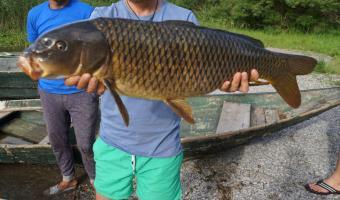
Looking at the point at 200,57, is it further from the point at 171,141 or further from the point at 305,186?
the point at 305,186

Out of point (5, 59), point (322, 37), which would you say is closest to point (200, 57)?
point (5, 59)

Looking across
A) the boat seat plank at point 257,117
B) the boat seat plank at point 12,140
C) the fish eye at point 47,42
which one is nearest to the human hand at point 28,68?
the fish eye at point 47,42

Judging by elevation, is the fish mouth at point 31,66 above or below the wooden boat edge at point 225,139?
above

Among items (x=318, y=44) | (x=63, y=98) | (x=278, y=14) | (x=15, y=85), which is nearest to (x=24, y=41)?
(x=15, y=85)

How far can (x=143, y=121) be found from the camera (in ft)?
8.87

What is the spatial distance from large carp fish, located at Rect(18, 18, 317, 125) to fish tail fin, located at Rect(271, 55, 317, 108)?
145 millimetres

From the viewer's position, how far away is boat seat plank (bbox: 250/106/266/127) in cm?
680

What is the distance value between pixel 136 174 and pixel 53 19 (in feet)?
7.96

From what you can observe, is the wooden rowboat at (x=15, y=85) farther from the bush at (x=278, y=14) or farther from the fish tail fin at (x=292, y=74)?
the bush at (x=278, y=14)

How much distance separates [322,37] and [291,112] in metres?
16.2

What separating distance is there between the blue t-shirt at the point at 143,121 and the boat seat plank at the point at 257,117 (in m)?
4.16

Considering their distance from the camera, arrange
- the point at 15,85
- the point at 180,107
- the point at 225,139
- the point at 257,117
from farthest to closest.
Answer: the point at 15,85 < the point at 257,117 < the point at 225,139 < the point at 180,107

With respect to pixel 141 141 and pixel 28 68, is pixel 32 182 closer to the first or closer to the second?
pixel 141 141

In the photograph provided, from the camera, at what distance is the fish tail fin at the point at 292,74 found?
2680mm
